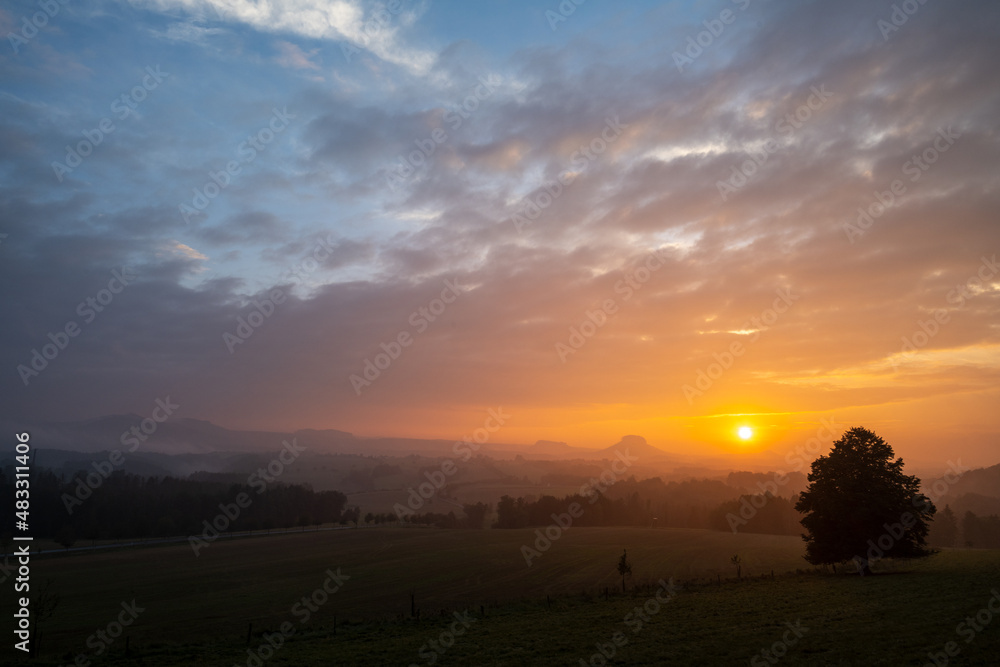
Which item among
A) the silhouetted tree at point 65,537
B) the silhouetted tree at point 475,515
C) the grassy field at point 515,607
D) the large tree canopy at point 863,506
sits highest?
the large tree canopy at point 863,506

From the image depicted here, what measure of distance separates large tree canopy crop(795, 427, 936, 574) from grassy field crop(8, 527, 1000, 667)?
2.34 m

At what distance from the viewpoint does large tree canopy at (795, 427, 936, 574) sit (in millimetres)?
41844

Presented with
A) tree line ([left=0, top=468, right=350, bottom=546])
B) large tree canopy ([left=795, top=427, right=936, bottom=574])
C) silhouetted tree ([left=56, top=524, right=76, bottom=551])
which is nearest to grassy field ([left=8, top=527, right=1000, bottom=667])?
large tree canopy ([left=795, top=427, right=936, bottom=574])

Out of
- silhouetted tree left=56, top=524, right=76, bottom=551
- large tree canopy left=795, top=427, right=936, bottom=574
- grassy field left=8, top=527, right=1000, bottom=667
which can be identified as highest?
large tree canopy left=795, top=427, right=936, bottom=574

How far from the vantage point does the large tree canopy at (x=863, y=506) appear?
137ft

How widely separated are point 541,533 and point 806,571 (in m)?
66.0

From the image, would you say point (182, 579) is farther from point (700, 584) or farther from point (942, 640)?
point (942, 640)

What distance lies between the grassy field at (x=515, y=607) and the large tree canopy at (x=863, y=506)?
2339 millimetres

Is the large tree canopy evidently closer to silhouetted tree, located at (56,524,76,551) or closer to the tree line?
silhouetted tree, located at (56,524,76,551)

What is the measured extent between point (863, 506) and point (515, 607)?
31.0 meters

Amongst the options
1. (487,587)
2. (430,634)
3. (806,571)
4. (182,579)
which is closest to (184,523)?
(182,579)

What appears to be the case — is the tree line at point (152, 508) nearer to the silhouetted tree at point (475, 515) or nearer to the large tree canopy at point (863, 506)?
the silhouetted tree at point (475, 515)

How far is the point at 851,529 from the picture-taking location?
4272 cm

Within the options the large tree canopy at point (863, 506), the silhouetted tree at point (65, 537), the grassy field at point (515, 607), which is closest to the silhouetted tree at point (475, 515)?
the grassy field at point (515, 607)
